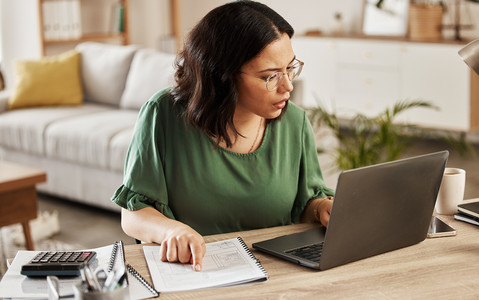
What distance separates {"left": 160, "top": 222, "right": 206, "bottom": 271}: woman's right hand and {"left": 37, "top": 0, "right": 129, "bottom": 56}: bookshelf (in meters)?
4.55

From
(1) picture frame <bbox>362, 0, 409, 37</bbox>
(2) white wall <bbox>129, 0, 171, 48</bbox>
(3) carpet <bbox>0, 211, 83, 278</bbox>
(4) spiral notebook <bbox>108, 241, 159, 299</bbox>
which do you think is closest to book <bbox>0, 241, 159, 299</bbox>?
(4) spiral notebook <bbox>108, 241, 159, 299</bbox>

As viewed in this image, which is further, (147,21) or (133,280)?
(147,21)

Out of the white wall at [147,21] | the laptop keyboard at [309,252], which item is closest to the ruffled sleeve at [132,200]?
the laptop keyboard at [309,252]

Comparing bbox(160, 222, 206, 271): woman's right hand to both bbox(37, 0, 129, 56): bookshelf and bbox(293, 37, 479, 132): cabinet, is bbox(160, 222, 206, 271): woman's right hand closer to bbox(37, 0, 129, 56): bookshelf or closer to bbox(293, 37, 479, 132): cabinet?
bbox(293, 37, 479, 132): cabinet

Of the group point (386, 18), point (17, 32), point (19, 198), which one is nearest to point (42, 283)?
point (19, 198)

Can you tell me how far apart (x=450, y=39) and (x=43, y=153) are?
11.0ft

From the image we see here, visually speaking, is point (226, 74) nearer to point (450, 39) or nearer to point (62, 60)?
point (62, 60)

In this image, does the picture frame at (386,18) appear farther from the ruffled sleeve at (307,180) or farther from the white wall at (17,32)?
the ruffled sleeve at (307,180)

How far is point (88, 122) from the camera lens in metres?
4.06

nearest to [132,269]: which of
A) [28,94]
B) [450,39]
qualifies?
[28,94]

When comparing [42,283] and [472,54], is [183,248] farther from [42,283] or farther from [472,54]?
[472,54]

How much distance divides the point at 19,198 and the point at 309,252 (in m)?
2.10

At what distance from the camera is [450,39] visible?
5445 mm

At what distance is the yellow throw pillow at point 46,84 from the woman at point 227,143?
3080 mm
